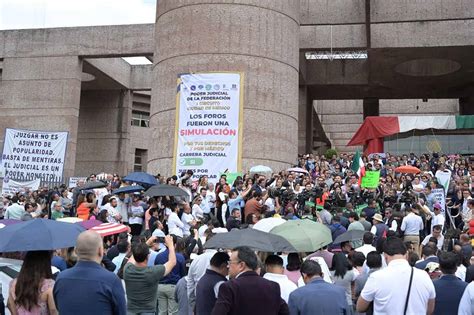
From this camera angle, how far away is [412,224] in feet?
37.5

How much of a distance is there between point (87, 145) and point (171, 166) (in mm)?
16037

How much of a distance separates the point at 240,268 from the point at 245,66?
55.3 feet

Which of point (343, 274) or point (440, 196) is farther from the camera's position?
point (440, 196)

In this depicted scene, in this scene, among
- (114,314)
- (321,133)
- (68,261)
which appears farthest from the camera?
(321,133)

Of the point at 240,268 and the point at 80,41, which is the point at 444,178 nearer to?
the point at 240,268

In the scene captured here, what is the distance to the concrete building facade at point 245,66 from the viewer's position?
798 inches

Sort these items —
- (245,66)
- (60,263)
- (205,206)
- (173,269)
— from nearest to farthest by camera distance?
1. (60,263)
2. (173,269)
3. (205,206)
4. (245,66)

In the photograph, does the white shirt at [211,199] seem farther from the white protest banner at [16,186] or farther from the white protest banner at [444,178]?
the white protest banner at [16,186]

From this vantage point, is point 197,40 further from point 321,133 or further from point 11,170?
point 321,133

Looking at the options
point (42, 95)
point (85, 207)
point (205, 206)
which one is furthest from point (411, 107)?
point (85, 207)

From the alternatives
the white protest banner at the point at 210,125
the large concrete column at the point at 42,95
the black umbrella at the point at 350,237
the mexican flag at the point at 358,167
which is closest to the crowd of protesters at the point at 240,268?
the black umbrella at the point at 350,237

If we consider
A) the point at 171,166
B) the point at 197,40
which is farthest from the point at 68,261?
the point at 197,40

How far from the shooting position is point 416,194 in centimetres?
1376

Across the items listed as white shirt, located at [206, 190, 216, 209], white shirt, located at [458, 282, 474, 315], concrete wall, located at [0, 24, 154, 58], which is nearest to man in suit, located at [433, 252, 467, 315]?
white shirt, located at [458, 282, 474, 315]
